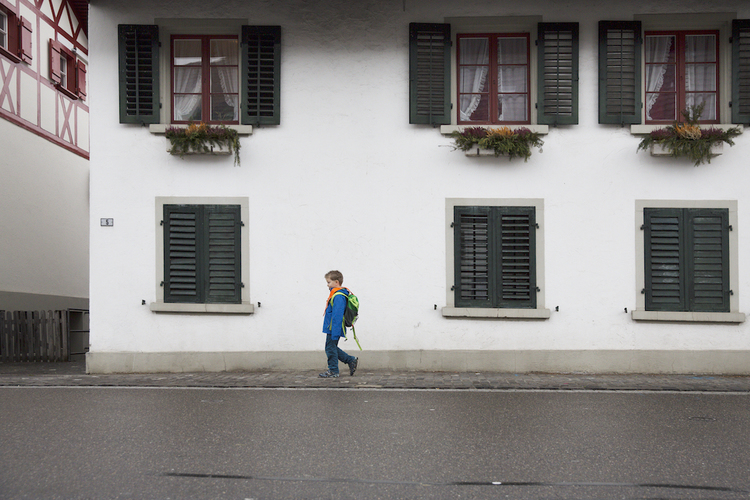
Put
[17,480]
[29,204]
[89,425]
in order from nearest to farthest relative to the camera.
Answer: [17,480] → [89,425] → [29,204]

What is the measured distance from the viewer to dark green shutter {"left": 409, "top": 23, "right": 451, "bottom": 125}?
36.9 ft

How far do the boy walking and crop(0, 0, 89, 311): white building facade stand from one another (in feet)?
31.8

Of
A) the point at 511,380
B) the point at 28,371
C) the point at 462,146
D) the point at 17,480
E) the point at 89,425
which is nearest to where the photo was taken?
the point at 17,480

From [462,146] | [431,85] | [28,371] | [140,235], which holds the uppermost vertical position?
[431,85]

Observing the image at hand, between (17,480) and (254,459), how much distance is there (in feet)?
5.14

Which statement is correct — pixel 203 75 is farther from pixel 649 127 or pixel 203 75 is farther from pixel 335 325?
pixel 649 127

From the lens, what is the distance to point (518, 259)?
36.8 feet

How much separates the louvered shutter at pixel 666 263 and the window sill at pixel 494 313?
1.65 meters

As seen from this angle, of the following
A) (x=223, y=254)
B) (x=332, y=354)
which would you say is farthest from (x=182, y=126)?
(x=332, y=354)

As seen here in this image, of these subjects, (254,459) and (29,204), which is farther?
(29,204)

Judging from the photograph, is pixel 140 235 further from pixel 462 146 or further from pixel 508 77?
pixel 508 77

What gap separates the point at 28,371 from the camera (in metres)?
12.0

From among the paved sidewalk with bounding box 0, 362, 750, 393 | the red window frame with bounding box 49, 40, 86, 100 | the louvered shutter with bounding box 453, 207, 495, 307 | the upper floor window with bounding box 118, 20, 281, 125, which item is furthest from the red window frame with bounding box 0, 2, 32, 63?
the louvered shutter with bounding box 453, 207, 495, 307

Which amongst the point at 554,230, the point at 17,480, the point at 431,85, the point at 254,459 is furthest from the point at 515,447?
the point at 431,85
